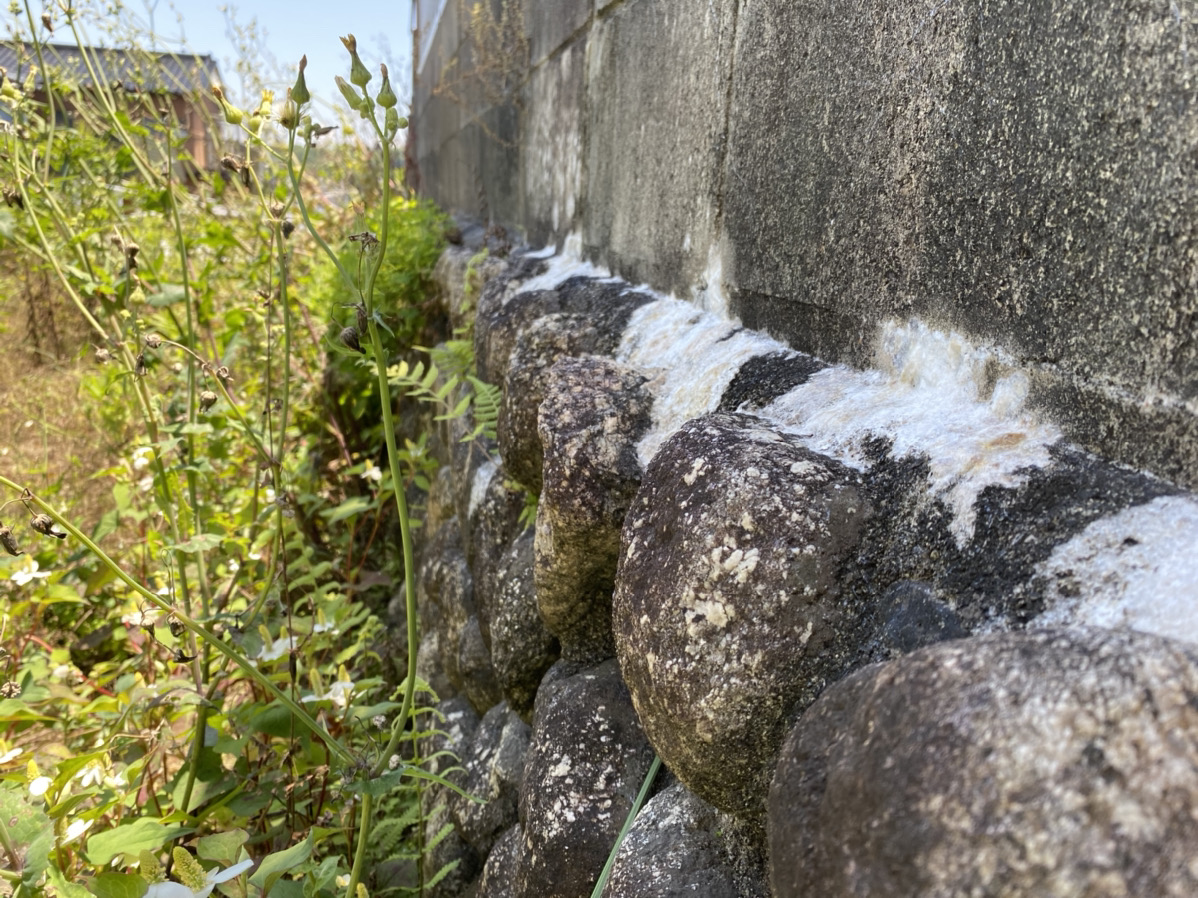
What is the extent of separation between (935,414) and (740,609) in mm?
270

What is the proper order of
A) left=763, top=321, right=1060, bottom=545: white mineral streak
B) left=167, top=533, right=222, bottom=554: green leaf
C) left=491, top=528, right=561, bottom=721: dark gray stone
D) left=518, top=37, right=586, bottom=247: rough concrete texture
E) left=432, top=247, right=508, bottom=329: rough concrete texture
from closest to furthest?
left=763, top=321, right=1060, bottom=545: white mineral streak < left=491, top=528, right=561, bottom=721: dark gray stone < left=167, top=533, right=222, bottom=554: green leaf < left=518, top=37, right=586, bottom=247: rough concrete texture < left=432, top=247, right=508, bottom=329: rough concrete texture

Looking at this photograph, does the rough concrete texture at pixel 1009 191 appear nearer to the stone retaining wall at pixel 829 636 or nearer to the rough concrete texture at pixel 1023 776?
the stone retaining wall at pixel 829 636

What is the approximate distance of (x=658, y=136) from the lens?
1.62m

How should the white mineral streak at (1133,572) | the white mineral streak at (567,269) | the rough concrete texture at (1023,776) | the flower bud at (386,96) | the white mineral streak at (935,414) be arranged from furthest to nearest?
1. the white mineral streak at (567,269)
2. the flower bud at (386,96)
3. the white mineral streak at (935,414)
4. the white mineral streak at (1133,572)
5. the rough concrete texture at (1023,776)

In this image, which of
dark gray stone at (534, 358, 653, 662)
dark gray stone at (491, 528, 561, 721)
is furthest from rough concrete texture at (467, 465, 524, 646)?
dark gray stone at (534, 358, 653, 662)

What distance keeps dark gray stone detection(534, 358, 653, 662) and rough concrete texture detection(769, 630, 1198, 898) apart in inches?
24.2

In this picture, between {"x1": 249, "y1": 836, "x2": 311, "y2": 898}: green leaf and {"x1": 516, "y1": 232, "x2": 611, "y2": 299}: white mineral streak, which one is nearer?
{"x1": 249, "y1": 836, "x2": 311, "y2": 898}: green leaf

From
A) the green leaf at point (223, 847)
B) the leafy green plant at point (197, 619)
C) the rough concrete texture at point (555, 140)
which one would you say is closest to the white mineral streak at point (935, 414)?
the leafy green plant at point (197, 619)

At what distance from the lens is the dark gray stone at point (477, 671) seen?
6.06 ft

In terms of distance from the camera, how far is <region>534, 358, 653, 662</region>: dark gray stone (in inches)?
44.8

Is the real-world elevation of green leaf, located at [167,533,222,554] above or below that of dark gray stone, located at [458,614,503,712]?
above

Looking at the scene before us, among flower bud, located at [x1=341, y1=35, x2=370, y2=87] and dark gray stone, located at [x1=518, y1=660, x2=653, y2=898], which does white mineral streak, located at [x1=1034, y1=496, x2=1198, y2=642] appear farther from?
flower bud, located at [x1=341, y1=35, x2=370, y2=87]

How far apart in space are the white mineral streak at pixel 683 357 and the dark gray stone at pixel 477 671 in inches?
29.8

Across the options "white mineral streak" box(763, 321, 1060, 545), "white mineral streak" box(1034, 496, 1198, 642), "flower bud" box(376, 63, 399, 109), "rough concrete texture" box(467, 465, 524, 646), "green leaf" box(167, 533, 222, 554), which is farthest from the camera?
"rough concrete texture" box(467, 465, 524, 646)
